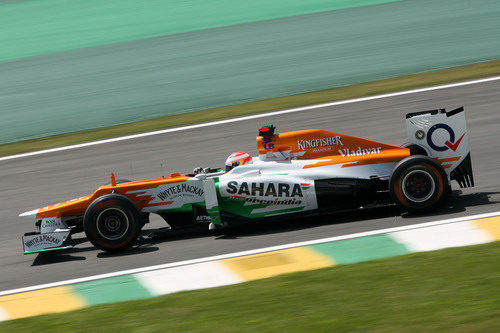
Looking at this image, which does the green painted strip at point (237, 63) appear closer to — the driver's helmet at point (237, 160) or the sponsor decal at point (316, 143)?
the driver's helmet at point (237, 160)

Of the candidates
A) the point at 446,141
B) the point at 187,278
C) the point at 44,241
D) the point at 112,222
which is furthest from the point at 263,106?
the point at 187,278

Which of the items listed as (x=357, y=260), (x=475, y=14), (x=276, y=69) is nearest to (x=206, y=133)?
(x=276, y=69)

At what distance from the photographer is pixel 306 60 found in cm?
1884

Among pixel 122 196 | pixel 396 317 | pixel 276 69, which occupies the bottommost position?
pixel 396 317

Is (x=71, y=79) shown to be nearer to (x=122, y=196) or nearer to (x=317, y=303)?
(x=122, y=196)

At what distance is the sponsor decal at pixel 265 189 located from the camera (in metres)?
8.73

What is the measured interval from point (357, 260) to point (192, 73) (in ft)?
40.5

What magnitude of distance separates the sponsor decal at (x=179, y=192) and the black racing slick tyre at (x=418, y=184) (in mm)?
2366

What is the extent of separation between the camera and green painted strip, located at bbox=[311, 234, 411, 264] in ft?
25.3

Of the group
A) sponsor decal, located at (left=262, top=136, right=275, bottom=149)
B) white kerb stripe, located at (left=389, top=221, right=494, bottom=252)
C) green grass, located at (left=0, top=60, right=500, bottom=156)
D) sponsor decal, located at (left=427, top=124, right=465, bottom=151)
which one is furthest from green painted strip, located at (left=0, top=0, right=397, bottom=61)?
white kerb stripe, located at (left=389, top=221, right=494, bottom=252)

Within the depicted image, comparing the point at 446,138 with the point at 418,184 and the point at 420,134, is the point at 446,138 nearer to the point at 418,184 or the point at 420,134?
the point at 420,134

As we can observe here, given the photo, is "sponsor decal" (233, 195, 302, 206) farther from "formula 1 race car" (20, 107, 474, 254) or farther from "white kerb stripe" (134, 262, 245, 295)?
"white kerb stripe" (134, 262, 245, 295)

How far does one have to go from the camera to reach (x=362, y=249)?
7957mm

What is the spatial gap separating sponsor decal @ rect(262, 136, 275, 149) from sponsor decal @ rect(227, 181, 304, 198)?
54 cm
